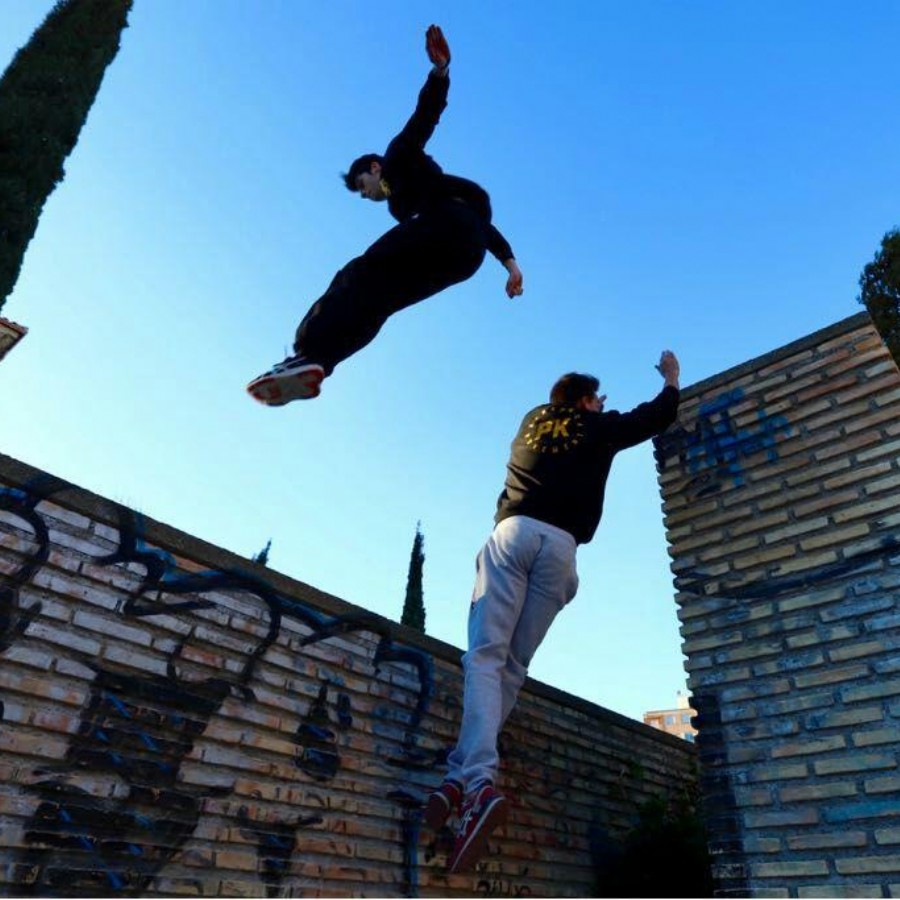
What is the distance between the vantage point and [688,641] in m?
5.11

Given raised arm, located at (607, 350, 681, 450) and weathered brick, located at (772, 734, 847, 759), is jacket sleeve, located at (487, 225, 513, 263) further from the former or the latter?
Answer: weathered brick, located at (772, 734, 847, 759)

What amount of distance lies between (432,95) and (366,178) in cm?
50

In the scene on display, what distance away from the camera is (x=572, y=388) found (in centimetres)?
404

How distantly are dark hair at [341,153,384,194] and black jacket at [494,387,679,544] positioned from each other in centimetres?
146

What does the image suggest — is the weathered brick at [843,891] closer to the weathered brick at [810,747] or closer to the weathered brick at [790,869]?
the weathered brick at [790,869]

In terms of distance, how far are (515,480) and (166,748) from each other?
2.18 meters

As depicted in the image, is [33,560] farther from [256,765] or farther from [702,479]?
[702,479]

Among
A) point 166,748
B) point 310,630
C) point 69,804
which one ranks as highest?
point 310,630

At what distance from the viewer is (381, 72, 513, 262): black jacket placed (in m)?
3.12

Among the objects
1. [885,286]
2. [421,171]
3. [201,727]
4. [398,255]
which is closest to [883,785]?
[201,727]

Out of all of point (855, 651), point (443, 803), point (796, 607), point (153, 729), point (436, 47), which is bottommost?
point (443, 803)

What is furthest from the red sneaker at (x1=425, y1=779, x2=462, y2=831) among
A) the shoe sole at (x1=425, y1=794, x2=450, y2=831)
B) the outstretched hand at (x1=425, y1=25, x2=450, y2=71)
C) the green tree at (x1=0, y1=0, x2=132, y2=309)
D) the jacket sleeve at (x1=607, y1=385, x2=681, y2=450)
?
the green tree at (x1=0, y1=0, x2=132, y2=309)

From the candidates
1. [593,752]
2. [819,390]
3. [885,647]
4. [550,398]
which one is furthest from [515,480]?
[593,752]

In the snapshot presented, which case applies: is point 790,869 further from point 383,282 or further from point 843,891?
point 383,282
